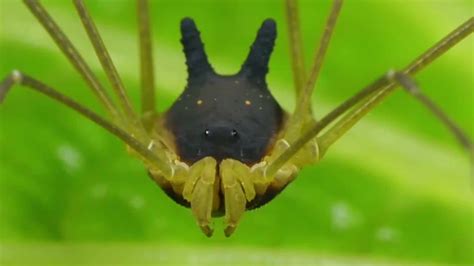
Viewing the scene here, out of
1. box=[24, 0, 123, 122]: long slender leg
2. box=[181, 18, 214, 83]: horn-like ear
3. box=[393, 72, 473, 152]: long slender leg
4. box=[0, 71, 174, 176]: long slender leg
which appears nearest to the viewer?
box=[393, 72, 473, 152]: long slender leg

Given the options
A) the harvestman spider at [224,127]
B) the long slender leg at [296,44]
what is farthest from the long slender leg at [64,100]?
the long slender leg at [296,44]

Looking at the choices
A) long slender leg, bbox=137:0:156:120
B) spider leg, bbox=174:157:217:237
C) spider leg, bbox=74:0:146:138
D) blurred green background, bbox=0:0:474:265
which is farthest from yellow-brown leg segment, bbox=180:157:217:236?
blurred green background, bbox=0:0:474:265

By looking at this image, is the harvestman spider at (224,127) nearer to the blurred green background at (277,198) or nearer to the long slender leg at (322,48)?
the long slender leg at (322,48)

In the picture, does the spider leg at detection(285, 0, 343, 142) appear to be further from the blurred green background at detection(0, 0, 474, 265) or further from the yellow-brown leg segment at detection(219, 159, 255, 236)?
the blurred green background at detection(0, 0, 474, 265)

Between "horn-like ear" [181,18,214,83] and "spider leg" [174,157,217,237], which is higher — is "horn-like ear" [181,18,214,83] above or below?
above

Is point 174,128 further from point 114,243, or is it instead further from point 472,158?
point 472,158

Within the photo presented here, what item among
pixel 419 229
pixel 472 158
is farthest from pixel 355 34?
pixel 472 158
